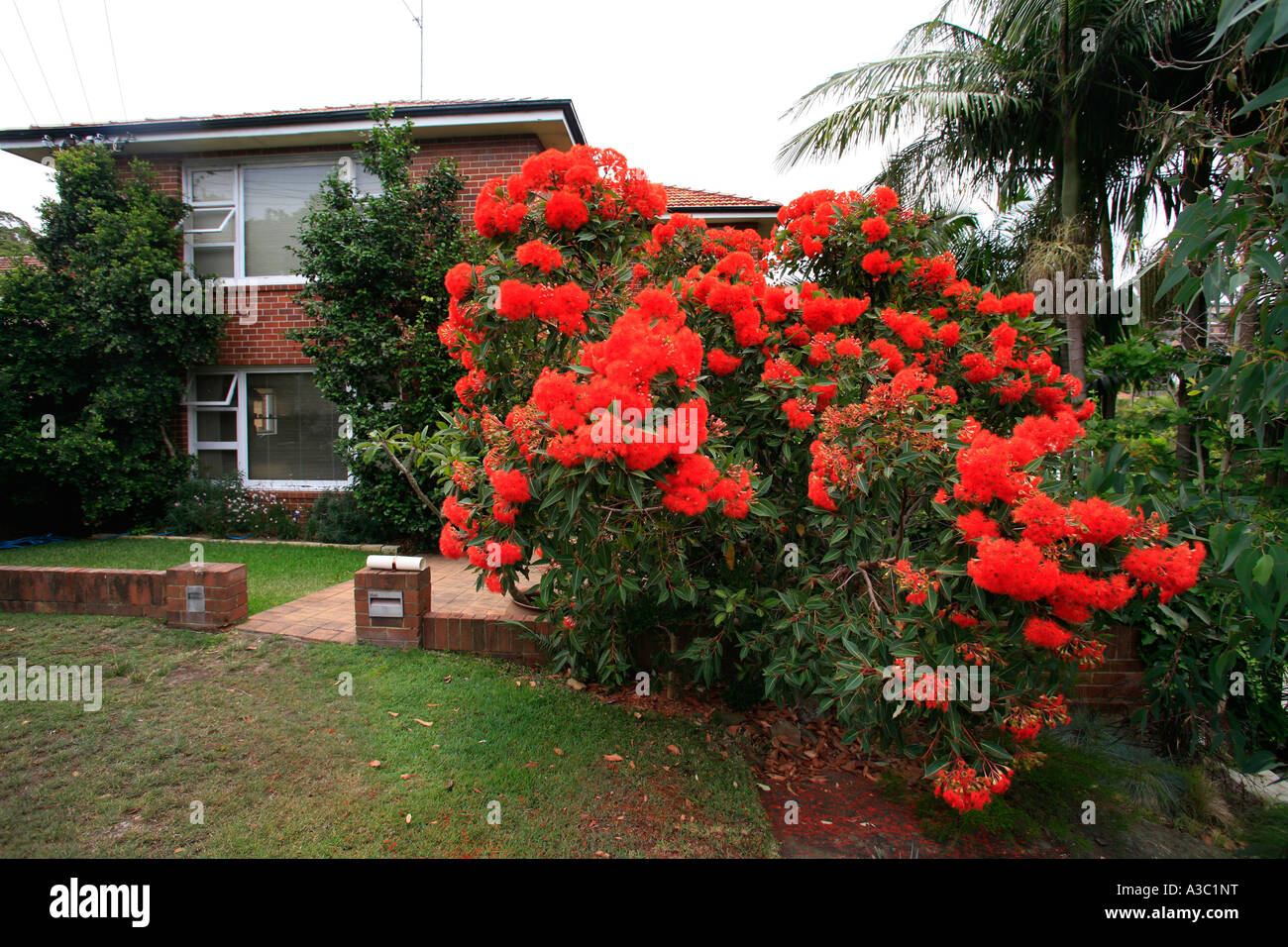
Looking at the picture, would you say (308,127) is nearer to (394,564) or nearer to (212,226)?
(212,226)

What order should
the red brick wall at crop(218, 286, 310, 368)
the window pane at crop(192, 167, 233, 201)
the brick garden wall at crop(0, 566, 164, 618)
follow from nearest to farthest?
the brick garden wall at crop(0, 566, 164, 618), the red brick wall at crop(218, 286, 310, 368), the window pane at crop(192, 167, 233, 201)

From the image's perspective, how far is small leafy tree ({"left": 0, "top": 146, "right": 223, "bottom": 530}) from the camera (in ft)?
24.6

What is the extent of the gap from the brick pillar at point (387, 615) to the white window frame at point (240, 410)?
5.11 metres

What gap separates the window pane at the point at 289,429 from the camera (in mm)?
8875

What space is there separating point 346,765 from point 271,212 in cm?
897

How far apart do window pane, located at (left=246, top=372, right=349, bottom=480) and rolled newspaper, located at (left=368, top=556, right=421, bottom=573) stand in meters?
5.12

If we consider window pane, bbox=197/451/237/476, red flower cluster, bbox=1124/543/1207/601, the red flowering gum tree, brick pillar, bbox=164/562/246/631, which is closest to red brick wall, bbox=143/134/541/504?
window pane, bbox=197/451/237/476

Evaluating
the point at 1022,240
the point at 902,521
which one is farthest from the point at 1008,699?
the point at 1022,240

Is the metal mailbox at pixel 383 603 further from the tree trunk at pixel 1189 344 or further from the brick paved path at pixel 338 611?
the tree trunk at pixel 1189 344

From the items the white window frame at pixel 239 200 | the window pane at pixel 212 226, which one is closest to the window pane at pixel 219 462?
the white window frame at pixel 239 200

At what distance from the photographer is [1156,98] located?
22.6ft

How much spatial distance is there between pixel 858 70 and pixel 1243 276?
297 inches

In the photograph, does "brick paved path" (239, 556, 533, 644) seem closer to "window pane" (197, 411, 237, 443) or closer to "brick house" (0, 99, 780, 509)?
"brick house" (0, 99, 780, 509)

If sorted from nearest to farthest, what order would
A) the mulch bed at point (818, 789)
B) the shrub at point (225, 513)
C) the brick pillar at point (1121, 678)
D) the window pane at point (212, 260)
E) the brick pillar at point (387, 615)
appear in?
the mulch bed at point (818, 789)
the brick pillar at point (1121, 678)
the brick pillar at point (387, 615)
the shrub at point (225, 513)
the window pane at point (212, 260)
